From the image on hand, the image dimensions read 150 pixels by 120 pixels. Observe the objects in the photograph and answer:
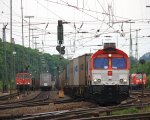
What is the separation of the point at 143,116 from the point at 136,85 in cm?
6559

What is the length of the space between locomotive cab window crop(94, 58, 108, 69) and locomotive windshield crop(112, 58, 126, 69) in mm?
426

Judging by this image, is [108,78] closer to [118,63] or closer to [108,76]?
[108,76]

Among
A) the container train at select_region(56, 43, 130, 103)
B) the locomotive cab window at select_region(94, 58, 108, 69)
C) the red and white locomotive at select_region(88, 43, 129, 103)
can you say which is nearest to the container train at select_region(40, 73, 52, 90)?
the container train at select_region(56, 43, 130, 103)

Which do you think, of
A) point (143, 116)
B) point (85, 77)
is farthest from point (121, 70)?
point (143, 116)

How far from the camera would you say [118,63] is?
26312mm

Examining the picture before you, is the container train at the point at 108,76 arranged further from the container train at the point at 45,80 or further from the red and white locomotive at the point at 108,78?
the container train at the point at 45,80

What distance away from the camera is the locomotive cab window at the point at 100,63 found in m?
26.1

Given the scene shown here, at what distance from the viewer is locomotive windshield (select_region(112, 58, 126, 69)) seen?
26.2 meters

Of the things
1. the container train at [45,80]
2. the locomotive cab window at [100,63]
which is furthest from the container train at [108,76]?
the container train at [45,80]

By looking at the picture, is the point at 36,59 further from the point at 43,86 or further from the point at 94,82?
the point at 94,82

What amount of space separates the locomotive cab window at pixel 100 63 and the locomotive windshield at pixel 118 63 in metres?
0.43

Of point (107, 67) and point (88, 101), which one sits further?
point (88, 101)

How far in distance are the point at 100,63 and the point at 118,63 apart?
37.7 inches

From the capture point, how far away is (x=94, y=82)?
25.7m
